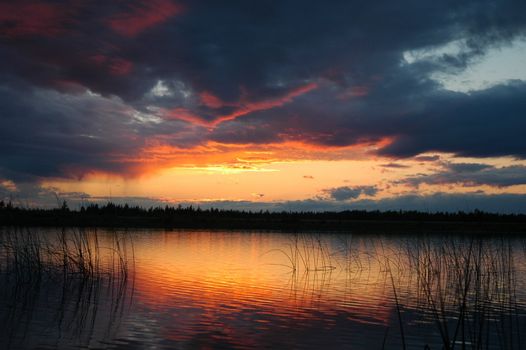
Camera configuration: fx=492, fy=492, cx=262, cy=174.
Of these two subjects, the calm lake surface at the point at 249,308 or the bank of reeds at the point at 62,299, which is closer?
the calm lake surface at the point at 249,308

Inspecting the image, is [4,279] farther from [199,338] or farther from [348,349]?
[348,349]

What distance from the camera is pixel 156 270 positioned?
2042cm

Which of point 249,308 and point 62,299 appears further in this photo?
point 62,299

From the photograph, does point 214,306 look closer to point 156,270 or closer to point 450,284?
point 156,270

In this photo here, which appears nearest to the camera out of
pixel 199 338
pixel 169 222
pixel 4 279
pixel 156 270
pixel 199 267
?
pixel 199 338

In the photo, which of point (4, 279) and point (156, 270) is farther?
point (156, 270)

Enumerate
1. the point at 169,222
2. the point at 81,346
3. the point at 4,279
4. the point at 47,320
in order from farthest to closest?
1. the point at 169,222
2. the point at 4,279
3. the point at 47,320
4. the point at 81,346

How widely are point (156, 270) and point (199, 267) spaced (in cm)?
229

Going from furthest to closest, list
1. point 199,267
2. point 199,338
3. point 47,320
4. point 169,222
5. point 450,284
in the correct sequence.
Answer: point 169,222 → point 199,267 → point 450,284 → point 47,320 → point 199,338

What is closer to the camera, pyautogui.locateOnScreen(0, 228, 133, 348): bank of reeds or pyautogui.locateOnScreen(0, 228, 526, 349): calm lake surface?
pyautogui.locateOnScreen(0, 228, 526, 349): calm lake surface

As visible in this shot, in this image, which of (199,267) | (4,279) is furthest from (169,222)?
(4,279)

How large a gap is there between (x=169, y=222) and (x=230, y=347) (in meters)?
62.0

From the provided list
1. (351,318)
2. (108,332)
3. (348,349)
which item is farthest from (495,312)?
(108,332)

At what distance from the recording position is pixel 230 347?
9328 mm
